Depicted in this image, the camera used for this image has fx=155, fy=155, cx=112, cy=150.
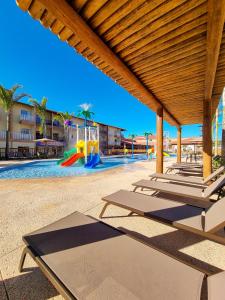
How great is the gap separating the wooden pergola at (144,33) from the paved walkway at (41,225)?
334 cm

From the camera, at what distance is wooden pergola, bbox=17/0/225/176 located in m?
2.23

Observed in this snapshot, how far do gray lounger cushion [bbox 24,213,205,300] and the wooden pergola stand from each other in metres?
2.96

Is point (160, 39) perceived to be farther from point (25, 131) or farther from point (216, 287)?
point (25, 131)

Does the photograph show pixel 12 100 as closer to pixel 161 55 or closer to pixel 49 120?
pixel 49 120

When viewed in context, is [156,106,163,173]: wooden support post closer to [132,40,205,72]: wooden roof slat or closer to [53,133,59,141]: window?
A: [132,40,205,72]: wooden roof slat

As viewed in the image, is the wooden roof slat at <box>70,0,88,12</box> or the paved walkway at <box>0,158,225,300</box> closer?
the paved walkway at <box>0,158,225,300</box>

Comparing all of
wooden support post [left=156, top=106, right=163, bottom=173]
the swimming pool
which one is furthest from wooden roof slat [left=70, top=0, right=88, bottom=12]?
the swimming pool

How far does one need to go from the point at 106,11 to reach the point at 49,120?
1262 inches

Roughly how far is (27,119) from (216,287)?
31036 mm

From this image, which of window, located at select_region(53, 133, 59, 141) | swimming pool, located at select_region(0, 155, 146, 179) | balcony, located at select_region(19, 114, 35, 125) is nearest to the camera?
swimming pool, located at select_region(0, 155, 146, 179)

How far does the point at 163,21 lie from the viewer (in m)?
2.54

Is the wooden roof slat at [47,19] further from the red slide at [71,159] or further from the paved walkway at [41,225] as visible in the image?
the red slide at [71,159]

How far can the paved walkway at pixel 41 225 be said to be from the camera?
172 cm

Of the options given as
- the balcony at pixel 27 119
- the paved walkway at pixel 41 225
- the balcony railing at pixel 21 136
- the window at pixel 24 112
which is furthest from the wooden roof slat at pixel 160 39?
the window at pixel 24 112
